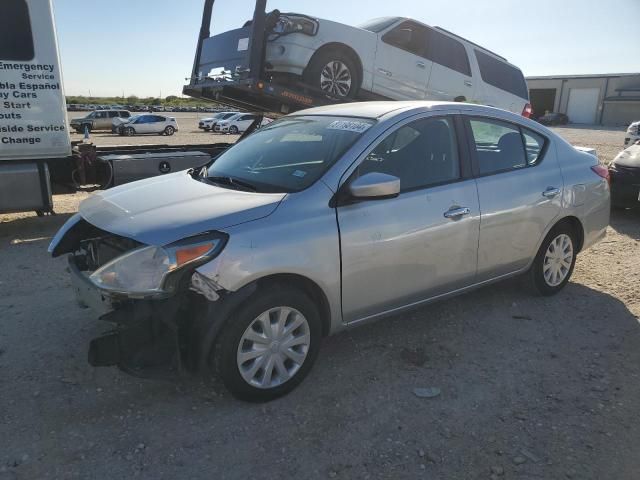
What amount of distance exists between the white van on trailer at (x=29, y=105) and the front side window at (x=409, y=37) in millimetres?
4598

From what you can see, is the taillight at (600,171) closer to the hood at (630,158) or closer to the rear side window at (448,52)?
the hood at (630,158)

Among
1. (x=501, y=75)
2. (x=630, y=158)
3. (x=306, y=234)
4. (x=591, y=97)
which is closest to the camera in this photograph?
(x=306, y=234)

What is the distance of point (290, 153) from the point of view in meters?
3.70

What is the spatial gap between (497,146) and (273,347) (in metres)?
2.43

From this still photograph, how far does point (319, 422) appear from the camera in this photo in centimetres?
294

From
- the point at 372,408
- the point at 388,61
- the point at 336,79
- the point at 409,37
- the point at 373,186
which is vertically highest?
the point at 409,37

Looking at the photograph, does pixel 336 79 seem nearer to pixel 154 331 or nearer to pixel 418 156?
pixel 418 156

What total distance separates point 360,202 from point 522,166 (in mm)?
1774

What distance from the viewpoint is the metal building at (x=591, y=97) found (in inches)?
2203

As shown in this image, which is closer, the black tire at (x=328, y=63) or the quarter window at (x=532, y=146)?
the quarter window at (x=532, y=146)

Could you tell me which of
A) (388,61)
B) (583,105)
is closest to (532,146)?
(388,61)

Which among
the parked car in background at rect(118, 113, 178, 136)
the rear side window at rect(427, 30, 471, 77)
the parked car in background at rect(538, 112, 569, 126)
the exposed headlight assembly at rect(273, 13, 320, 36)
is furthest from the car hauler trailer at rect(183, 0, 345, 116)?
the parked car in background at rect(538, 112, 569, 126)

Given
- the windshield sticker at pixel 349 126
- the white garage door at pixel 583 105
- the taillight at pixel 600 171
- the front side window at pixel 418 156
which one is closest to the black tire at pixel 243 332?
the front side window at pixel 418 156

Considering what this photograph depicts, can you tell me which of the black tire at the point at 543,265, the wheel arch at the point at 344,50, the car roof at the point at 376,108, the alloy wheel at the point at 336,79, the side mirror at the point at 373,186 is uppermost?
the wheel arch at the point at 344,50
